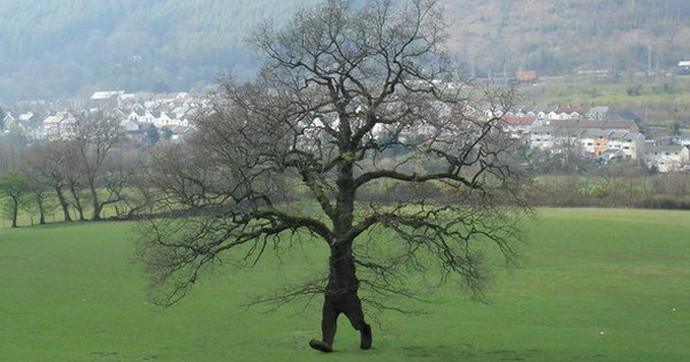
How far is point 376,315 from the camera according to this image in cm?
2766

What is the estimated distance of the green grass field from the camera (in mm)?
22266

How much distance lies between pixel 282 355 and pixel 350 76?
573cm

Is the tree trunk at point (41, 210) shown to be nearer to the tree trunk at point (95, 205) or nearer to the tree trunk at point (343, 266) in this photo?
the tree trunk at point (95, 205)

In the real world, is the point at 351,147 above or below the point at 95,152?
below

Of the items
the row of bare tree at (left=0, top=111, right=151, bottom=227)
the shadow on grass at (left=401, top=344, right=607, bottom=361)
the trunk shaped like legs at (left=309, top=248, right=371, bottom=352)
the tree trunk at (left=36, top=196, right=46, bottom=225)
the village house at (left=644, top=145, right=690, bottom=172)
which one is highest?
the village house at (left=644, top=145, right=690, bottom=172)

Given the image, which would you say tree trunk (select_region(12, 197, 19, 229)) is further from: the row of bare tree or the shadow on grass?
the shadow on grass

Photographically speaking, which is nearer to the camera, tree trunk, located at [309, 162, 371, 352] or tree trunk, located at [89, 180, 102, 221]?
tree trunk, located at [309, 162, 371, 352]

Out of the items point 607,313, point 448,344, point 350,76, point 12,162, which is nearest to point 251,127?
point 350,76

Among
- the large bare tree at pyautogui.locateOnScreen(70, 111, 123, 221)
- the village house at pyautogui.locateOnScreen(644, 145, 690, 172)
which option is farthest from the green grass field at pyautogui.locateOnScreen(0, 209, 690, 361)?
the village house at pyautogui.locateOnScreen(644, 145, 690, 172)

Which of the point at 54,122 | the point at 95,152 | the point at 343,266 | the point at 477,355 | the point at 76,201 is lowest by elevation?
the point at 477,355

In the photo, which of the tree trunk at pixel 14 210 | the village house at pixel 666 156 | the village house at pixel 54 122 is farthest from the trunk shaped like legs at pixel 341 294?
the village house at pixel 54 122

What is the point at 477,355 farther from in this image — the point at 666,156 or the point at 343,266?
the point at 666,156

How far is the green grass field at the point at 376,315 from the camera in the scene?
2227 centimetres

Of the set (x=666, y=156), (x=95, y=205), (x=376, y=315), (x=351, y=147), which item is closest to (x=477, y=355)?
(x=351, y=147)
